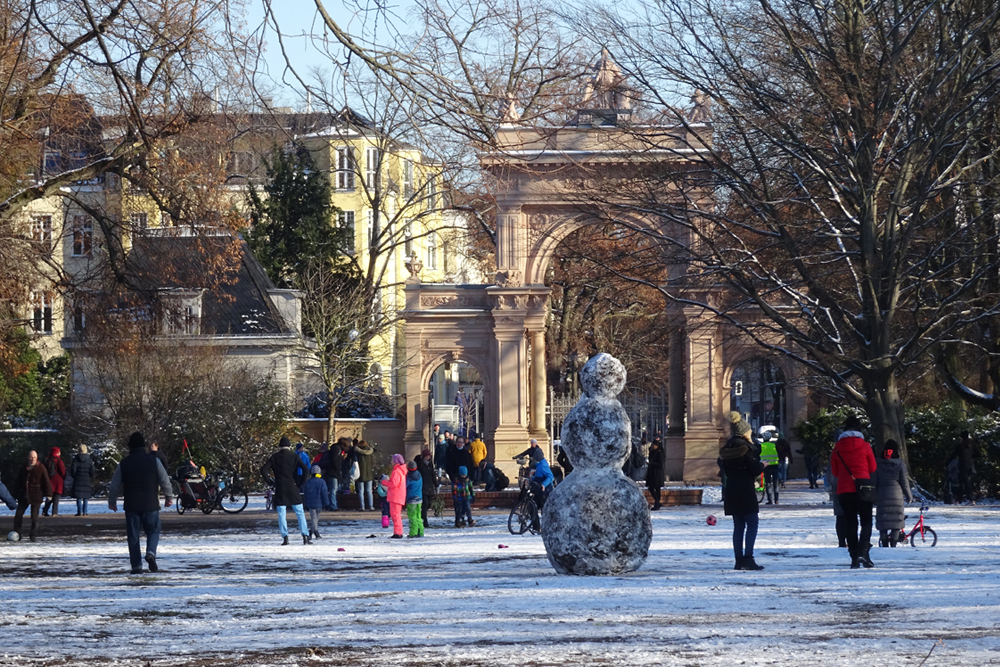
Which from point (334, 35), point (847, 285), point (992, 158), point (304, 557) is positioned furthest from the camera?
point (847, 285)

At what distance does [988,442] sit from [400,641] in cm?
2253

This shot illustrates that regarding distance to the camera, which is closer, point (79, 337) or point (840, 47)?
point (79, 337)

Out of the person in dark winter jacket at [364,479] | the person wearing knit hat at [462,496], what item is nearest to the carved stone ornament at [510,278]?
the person in dark winter jacket at [364,479]

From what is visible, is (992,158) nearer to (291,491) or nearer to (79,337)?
(291,491)

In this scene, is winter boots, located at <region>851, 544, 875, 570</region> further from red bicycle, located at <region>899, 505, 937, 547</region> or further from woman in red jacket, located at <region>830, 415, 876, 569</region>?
red bicycle, located at <region>899, 505, 937, 547</region>

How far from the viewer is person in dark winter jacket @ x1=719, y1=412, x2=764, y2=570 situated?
52.2 feet

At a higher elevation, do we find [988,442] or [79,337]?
[79,337]

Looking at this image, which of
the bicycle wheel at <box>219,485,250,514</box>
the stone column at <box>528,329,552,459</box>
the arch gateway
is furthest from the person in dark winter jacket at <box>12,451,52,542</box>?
the stone column at <box>528,329,552,459</box>

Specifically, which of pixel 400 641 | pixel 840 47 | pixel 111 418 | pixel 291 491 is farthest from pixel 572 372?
pixel 400 641

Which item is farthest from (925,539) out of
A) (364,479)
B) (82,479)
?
(82,479)

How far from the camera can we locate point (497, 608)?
490 inches

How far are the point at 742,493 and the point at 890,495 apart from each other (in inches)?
156

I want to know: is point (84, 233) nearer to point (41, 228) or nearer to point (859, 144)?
point (41, 228)

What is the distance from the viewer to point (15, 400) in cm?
5159
